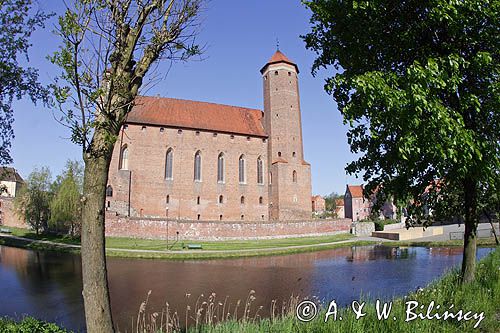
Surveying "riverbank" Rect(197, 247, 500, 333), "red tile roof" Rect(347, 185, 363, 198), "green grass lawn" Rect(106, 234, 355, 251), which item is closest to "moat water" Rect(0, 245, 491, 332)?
"riverbank" Rect(197, 247, 500, 333)

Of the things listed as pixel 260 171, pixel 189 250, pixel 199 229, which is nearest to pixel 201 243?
pixel 199 229

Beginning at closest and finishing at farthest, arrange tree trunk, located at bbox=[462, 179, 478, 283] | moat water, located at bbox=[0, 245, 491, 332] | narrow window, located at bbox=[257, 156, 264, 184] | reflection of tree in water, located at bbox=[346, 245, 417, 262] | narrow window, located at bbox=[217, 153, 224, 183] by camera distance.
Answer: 1. tree trunk, located at bbox=[462, 179, 478, 283]
2. moat water, located at bbox=[0, 245, 491, 332]
3. reflection of tree in water, located at bbox=[346, 245, 417, 262]
4. narrow window, located at bbox=[217, 153, 224, 183]
5. narrow window, located at bbox=[257, 156, 264, 184]

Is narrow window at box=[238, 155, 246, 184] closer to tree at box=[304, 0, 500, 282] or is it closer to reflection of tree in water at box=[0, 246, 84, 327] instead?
reflection of tree in water at box=[0, 246, 84, 327]

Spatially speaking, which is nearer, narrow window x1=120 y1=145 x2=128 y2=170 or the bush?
the bush

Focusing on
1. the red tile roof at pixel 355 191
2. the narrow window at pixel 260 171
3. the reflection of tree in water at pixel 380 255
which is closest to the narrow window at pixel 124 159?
the narrow window at pixel 260 171

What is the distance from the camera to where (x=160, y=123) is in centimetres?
4684

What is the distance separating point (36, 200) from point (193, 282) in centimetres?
3242

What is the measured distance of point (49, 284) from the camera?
17047 millimetres

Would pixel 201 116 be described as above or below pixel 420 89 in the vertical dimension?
above

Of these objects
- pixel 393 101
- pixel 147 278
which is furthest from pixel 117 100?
pixel 147 278

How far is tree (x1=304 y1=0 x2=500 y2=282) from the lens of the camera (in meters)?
5.69

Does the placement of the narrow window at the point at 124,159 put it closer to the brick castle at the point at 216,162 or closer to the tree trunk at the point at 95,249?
the brick castle at the point at 216,162

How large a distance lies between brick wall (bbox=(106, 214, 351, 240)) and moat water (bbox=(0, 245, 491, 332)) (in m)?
8.93

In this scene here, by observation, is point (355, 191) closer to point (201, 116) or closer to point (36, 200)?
point (201, 116)
